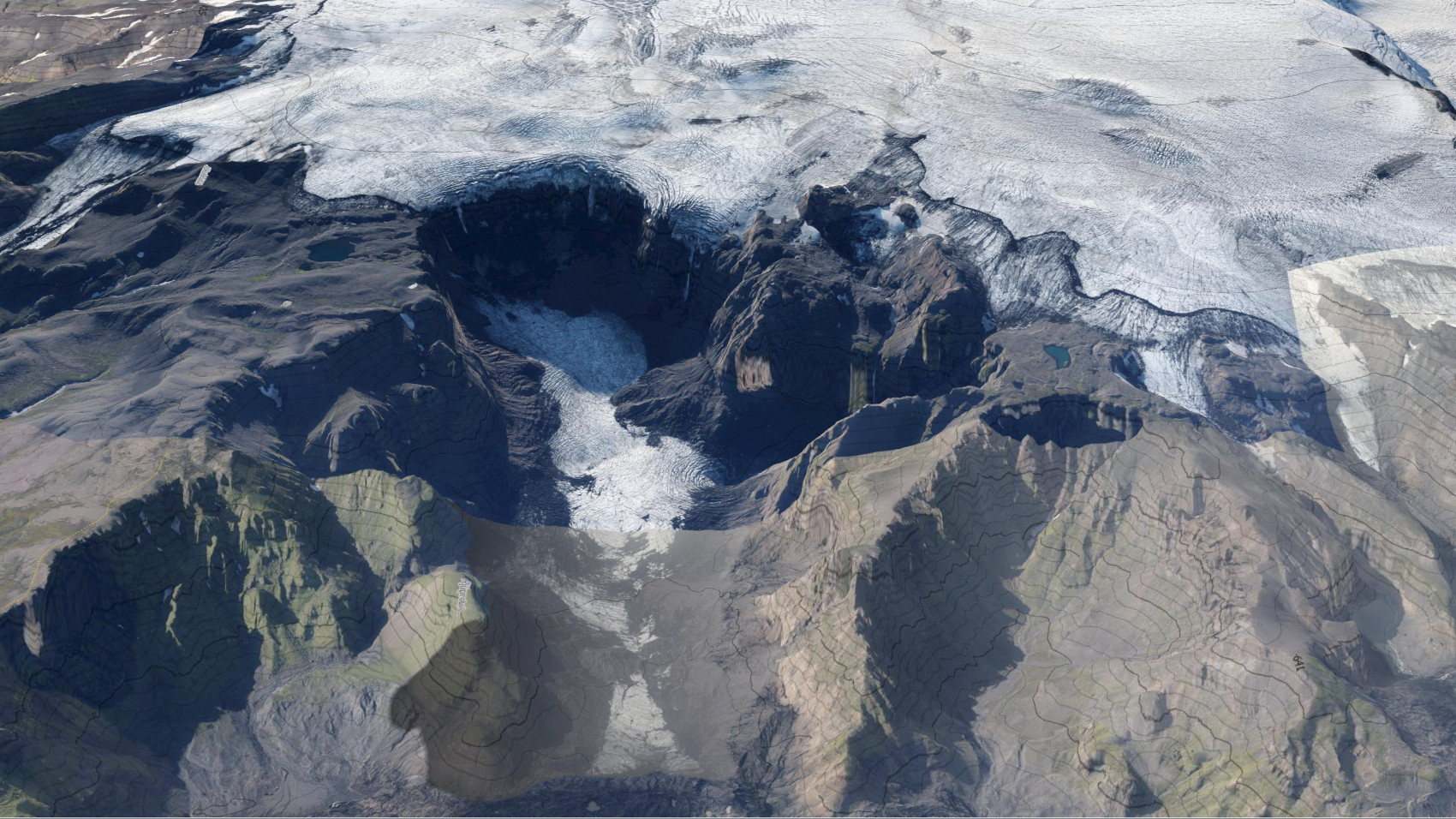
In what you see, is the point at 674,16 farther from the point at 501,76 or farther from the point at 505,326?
the point at 505,326

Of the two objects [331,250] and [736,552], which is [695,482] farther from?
[331,250]

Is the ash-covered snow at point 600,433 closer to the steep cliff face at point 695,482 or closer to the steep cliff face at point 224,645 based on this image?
the steep cliff face at point 695,482

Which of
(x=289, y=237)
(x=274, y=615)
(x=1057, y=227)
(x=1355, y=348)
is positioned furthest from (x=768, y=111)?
(x=274, y=615)

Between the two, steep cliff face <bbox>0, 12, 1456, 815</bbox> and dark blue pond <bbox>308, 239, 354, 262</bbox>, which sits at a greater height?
dark blue pond <bbox>308, 239, 354, 262</bbox>

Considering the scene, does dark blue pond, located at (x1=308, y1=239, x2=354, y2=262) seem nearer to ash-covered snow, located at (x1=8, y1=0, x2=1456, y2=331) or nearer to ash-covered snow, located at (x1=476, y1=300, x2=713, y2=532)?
ash-covered snow, located at (x1=8, y1=0, x2=1456, y2=331)

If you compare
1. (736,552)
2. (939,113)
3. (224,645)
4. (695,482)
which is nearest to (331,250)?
(695,482)

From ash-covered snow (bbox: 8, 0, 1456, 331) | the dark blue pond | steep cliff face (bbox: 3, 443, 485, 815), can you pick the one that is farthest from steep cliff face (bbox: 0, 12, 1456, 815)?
ash-covered snow (bbox: 8, 0, 1456, 331)
